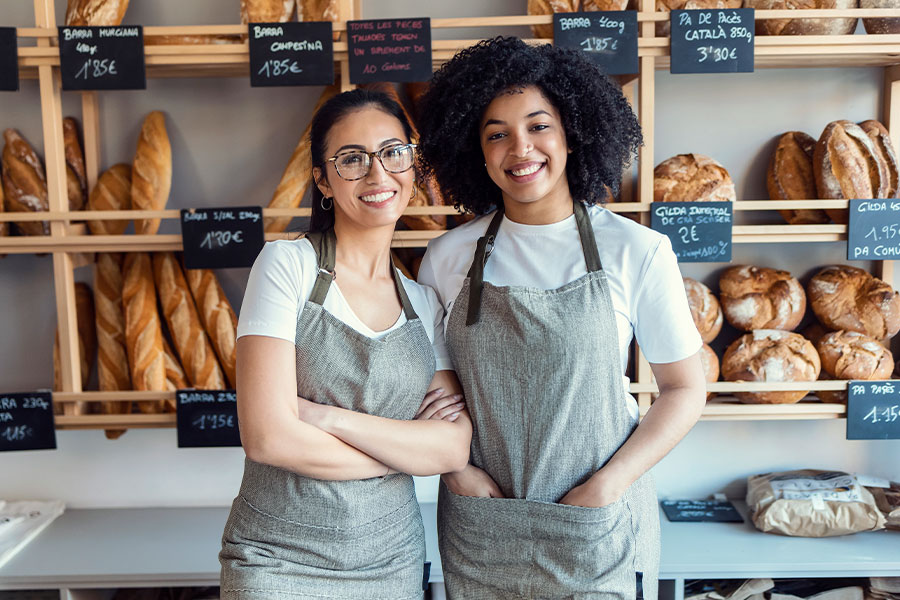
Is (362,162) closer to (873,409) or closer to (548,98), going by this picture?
(548,98)

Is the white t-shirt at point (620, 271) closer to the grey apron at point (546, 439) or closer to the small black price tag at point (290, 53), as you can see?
the grey apron at point (546, 439)

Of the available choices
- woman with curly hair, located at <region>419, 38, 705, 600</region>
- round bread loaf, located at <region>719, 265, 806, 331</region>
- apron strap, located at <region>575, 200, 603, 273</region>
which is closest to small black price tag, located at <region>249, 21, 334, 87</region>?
woman with curly hair, located at <region>419, 38, 705, 600</region>

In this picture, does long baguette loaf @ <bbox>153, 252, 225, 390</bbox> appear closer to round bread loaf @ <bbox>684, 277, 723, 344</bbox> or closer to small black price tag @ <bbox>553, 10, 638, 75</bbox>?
small black price tag @ <bbox>553, 10, 638, 75</bbox>

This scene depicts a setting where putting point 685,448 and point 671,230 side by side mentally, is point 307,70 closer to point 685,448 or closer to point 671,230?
point 671,230

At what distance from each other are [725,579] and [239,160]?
1.65m

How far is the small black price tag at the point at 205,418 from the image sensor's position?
1.71 m

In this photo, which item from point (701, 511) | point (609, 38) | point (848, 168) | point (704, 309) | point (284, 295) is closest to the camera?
point (284, 295)

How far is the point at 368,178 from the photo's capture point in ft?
3.85

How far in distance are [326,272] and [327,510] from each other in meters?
0.38

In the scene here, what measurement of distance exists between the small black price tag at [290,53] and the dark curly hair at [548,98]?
0.37 meters

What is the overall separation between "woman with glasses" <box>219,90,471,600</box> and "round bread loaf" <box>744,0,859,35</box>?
99cm

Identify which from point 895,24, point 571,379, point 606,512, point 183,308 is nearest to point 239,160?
point 183,308

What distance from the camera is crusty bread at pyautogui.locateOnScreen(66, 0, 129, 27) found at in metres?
1.72

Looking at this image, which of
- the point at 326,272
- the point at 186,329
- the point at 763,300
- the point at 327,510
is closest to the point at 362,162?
the point at 326,272
